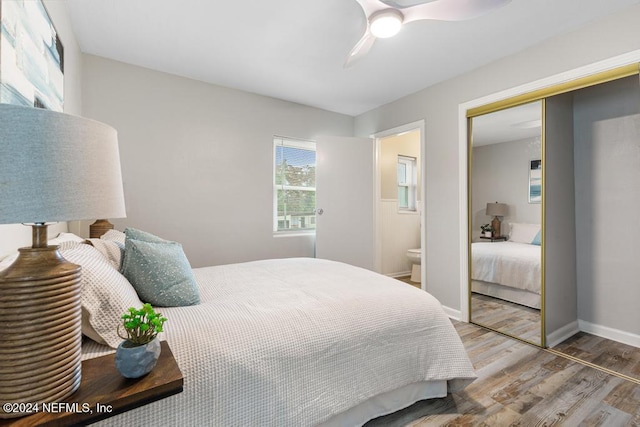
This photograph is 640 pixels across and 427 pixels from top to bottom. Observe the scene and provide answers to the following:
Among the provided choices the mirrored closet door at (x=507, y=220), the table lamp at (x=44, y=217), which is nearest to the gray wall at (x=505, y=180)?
the mirrored closet door at (x=507, y=220)

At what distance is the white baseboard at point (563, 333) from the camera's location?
246 centimetres

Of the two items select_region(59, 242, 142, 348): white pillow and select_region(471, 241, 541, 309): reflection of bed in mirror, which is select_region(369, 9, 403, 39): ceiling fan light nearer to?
select_region(59, 242, 142, 348): white pillow

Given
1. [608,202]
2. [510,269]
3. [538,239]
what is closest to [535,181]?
[538,239]

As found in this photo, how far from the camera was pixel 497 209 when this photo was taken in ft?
9.11

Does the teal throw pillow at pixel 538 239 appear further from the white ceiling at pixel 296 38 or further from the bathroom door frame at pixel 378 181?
the white ceiling at pixel 296 38

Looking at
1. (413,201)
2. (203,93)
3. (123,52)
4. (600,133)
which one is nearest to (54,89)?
(123,52)

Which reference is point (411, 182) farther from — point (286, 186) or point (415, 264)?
point (286, 186)

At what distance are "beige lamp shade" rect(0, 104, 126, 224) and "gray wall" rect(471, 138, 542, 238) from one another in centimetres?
298

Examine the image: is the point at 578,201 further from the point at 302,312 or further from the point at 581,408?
the point at 302,312

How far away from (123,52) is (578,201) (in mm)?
4390

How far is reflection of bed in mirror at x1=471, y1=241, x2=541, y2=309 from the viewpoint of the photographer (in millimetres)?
2527

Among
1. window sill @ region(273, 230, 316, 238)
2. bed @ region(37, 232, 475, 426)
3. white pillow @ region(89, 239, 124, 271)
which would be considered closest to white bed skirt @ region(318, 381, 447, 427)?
bed @ region(37, 232, 475, 426)

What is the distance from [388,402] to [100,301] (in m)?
1.42

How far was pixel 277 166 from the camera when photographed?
3.78 m
